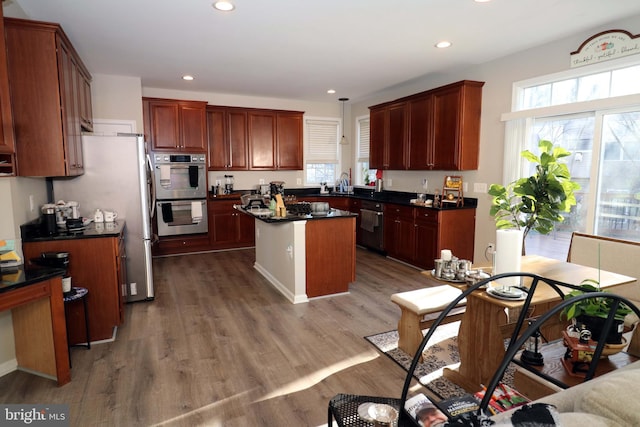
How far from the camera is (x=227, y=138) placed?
6602 mm

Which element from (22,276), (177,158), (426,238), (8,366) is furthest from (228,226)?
(22,276)

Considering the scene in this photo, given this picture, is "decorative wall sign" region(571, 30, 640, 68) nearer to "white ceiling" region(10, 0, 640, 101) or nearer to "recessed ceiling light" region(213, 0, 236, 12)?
"white ceiling" region(10, 0, 640, 101)

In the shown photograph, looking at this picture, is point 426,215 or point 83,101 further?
point 426,215

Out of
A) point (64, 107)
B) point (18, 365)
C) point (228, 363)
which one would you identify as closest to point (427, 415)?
point (228, 363)

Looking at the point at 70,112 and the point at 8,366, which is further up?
the point at 70,112

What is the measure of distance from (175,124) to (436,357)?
205 inches

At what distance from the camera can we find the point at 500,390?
1488 millimetres

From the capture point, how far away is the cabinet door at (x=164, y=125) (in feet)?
19.3

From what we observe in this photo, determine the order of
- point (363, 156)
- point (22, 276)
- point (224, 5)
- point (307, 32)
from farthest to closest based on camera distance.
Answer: point (363, 156) → point (307, 32) → point (224, 5) → point (22, 276)

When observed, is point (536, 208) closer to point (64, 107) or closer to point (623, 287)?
point (623, 287)

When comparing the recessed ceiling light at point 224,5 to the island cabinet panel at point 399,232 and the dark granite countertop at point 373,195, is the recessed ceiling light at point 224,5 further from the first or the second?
the island cabinet panel at point 399,232

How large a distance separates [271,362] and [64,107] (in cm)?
261

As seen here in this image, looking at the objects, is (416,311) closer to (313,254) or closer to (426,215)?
(313,254)

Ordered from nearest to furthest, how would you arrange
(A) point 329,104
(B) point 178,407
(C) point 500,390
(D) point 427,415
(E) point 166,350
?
(D) point 427,415, (C) point 500,390, (B) point 178,407, (E) point 166,350, (A) point 329,104
